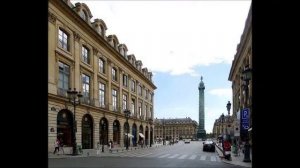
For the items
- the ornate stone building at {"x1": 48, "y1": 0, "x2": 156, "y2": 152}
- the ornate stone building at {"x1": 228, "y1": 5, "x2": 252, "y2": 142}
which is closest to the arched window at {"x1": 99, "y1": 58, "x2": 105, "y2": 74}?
the ornate stone building at {"x1": 48, "y1": 0, "x2": 156, "y2": 152}

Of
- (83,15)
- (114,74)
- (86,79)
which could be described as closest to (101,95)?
(86,79)

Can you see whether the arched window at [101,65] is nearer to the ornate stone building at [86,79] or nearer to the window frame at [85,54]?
the ornate stone building at [86,79]

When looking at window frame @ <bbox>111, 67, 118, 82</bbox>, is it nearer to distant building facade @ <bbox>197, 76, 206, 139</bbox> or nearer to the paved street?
the paved street

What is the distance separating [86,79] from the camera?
52281 millimetres

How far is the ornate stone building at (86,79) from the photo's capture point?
4128 centimetres

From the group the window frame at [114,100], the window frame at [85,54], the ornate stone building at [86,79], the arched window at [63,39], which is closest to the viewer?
the ornate stone building at [86,79]

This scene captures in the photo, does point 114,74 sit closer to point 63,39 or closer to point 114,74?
point 114,74

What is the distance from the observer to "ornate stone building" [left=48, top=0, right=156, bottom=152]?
41281 millimetres

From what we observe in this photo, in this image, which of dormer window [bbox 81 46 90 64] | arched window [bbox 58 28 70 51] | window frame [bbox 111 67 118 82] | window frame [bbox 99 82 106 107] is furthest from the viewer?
window frame [bbox 111 67 118 82]

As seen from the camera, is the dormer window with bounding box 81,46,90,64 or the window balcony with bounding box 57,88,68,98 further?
the dormer window with bounding box 81,46,90,64

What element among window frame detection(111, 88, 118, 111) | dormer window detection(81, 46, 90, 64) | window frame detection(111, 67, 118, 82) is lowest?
window frame detection(111, 88, 118, 111)

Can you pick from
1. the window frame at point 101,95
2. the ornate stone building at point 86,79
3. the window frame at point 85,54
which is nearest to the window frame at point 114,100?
the ornate stone building at point 86,79
